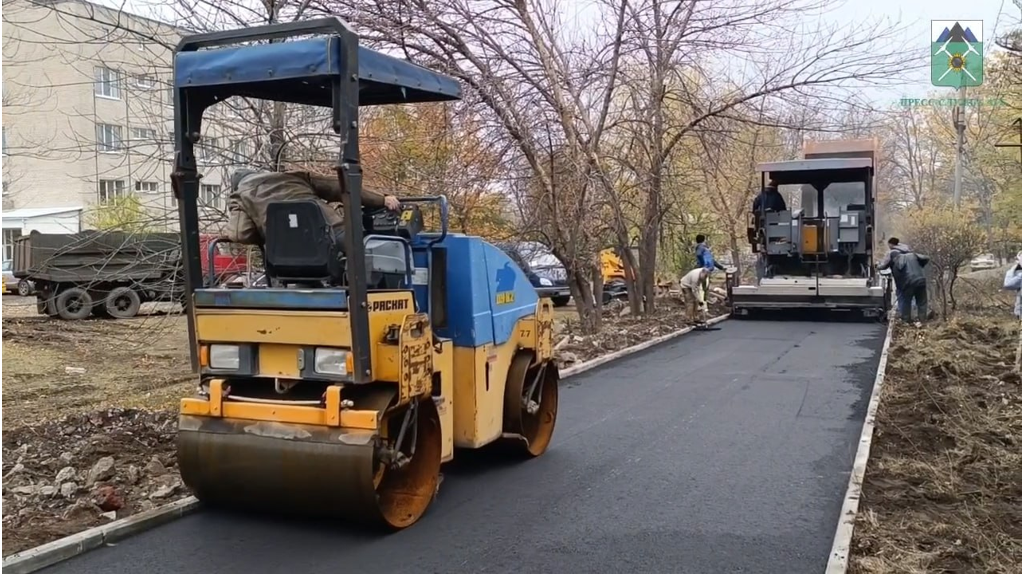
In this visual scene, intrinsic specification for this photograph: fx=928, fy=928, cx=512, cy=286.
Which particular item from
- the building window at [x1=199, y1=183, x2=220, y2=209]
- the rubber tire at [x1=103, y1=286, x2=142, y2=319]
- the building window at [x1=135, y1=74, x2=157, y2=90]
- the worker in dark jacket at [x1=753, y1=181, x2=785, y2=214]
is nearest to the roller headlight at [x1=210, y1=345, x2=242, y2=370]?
the building window at [x1=199, y1=183, x2=220, y2=209]

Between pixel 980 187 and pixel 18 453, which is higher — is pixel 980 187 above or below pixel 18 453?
above

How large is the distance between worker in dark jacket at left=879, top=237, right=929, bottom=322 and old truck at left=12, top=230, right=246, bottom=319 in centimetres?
1176

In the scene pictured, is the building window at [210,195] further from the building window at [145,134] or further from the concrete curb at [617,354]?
the concrete curb at [617,354]

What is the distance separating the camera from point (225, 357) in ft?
16.6

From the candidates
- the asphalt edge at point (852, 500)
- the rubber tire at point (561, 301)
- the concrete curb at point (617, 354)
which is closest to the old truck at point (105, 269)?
the asphalt edge at point (852, 500)

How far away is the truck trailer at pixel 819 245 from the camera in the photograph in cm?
1716

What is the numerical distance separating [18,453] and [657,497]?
14.4 feet

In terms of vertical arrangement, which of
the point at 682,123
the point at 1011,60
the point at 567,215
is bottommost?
the point at 567,215

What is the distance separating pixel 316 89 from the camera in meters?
5.52

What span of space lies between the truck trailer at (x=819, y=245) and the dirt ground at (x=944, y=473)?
540cm

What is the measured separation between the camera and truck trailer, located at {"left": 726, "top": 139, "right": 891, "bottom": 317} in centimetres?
1716

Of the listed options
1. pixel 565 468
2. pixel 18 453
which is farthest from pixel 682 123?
pixel 18 453

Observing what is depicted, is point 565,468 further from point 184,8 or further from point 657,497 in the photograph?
point 184,8

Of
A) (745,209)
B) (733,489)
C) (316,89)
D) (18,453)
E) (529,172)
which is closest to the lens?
(316,89)
